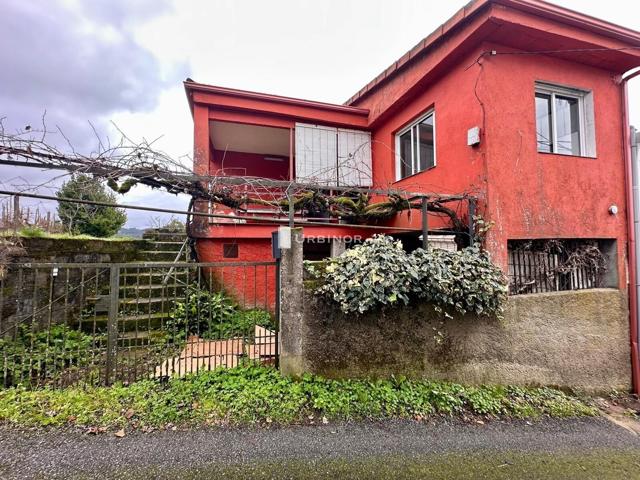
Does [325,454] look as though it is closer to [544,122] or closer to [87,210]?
[544,122]

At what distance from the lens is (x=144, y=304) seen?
508 centimetres

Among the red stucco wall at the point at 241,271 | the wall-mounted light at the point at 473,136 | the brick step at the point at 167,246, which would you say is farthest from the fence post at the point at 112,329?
the wall-mounted light at the point at 473,136

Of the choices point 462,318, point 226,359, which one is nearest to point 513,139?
point 462,318

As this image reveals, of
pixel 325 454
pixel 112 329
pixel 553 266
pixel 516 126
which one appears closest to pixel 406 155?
pixel 516 126

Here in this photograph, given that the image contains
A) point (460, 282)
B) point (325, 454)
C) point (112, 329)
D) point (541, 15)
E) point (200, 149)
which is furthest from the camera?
point (200, 149)

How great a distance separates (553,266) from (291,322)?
16.2ft

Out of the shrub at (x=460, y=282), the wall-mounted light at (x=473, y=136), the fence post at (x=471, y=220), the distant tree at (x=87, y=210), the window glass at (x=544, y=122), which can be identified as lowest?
the shrub at (x=460, y=282)

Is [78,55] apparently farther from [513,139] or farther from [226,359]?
[513,139]

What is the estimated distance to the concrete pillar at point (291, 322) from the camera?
3.51 m

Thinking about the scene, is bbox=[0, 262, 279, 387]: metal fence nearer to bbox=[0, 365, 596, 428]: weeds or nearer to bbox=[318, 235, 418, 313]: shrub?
bbox=[0, 365, 596, 428]: weeds

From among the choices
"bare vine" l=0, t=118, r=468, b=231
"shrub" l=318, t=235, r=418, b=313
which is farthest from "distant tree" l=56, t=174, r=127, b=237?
"shrub" l=318, t=235, r=418, b=313

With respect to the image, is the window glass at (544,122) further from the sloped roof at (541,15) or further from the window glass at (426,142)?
the window glass at (426,142)

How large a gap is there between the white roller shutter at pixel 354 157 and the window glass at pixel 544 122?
3737 mm

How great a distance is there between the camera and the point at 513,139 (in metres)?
4.66
